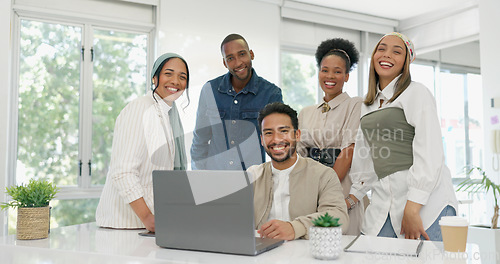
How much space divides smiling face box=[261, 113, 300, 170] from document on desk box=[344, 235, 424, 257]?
0.48 meters

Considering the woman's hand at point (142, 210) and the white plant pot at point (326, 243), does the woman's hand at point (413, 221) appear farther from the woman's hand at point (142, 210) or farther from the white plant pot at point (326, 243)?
the woman's hand at point (142, 210)

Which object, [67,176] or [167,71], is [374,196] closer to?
[167,71]

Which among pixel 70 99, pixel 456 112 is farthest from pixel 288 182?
pixel 456 112

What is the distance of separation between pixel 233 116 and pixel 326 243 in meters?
1.43

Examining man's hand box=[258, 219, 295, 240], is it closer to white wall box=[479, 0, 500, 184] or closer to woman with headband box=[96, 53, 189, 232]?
woman with headband box=[96, 53, 189, 232]

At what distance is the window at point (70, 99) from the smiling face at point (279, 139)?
2798 millimetres

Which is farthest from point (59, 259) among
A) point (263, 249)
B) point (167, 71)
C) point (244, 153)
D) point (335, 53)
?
point (335, 53)

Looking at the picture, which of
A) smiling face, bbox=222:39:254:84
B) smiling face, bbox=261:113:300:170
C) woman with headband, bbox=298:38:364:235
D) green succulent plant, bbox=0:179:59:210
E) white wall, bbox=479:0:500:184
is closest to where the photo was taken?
green succulent plant, bbox=0:179:59:210

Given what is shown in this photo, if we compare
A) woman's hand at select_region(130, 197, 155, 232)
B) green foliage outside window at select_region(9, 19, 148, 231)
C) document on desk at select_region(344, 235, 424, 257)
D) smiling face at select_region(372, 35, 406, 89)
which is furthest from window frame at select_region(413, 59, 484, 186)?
woman's hand at select_region(130, 197, 155, 232)

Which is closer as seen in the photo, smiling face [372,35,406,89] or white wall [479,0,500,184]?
smiling face [372,35,406,89]

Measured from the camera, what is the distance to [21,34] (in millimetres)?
4039

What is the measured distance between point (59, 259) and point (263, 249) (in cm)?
62

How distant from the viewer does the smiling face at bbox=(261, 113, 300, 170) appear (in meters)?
1.90

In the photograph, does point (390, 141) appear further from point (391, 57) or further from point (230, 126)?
point (230, 126)
